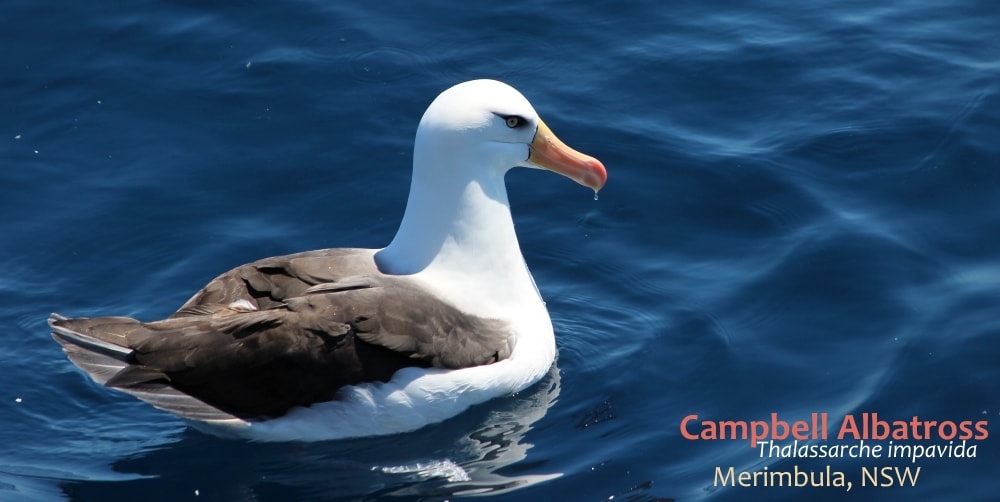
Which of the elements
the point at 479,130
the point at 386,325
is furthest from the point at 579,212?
the point at 386,325

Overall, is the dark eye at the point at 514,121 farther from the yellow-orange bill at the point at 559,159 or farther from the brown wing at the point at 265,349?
the brown wing at the point at 265,349

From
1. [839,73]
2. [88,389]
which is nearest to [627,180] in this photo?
[839,73]

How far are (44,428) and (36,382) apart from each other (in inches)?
20.7

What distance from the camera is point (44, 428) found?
9570mm

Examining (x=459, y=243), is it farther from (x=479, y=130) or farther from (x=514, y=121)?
(x=514, y=121)

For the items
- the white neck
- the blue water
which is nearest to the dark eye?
the white neck

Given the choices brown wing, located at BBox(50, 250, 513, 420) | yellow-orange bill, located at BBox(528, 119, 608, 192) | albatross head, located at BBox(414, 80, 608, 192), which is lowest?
brown wing, located at BBox(50, 250, 513, 420)

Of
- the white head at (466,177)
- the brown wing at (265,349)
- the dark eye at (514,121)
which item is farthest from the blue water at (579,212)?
the dark eye at (514,121)

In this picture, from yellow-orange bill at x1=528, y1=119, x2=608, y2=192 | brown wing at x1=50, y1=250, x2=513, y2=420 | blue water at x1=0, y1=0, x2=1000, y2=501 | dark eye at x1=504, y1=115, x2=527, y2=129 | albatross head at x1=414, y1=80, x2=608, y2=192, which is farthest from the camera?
yellow-orange bill at x1=528, y1=119, x2=608, y2=192

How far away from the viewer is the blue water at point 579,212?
932cm

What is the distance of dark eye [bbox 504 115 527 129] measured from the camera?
9.84 meters

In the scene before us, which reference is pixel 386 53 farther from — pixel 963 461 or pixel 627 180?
pixel 963 461

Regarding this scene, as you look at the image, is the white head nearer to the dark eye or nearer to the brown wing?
the dark eye

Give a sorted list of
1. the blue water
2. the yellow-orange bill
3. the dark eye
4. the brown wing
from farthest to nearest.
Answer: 1. the yellow-orange bill
2. the dark eye
3. the blue water
4. the brown wing
